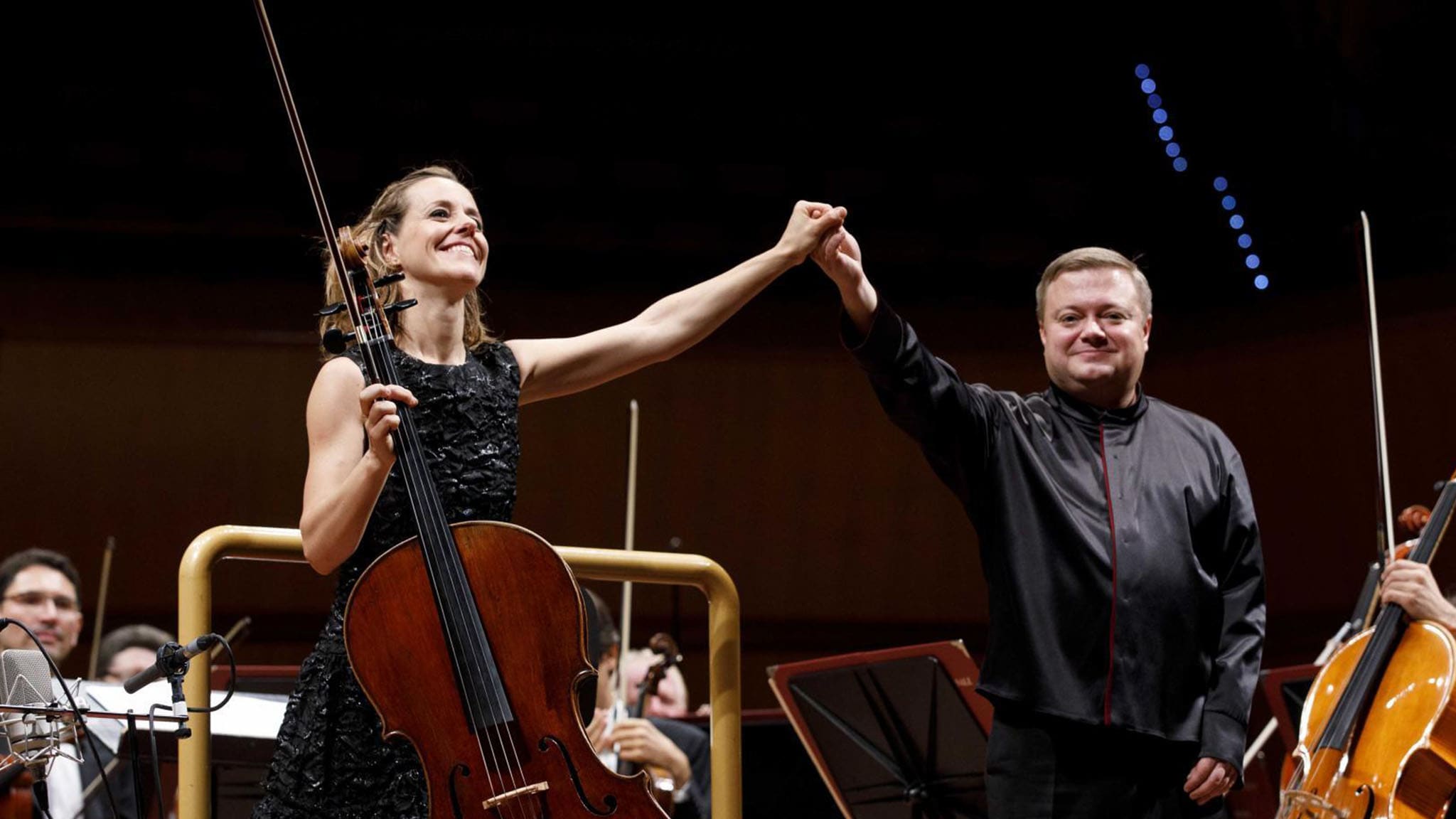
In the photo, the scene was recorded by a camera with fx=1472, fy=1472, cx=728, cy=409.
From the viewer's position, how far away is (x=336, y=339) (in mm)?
1772

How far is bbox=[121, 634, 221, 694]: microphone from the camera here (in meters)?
1.67

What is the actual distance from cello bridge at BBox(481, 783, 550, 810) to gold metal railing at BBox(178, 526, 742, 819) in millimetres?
341

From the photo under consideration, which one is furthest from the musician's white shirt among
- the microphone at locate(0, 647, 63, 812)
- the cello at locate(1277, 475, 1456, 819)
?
the cello at locate(1277, 475, 1456, 819)

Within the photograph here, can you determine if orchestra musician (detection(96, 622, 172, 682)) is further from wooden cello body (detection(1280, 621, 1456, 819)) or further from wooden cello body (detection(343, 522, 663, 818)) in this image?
wooden cello body (detection(1280, 621, 1456, 819))

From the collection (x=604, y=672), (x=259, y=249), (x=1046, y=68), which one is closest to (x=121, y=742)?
(x=604, y=672)

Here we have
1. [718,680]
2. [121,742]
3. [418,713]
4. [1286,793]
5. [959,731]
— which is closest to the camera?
[418,713]

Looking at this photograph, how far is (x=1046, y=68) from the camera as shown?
21.6 feet

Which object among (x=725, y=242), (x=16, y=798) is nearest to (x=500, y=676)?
(x=16, y=798)

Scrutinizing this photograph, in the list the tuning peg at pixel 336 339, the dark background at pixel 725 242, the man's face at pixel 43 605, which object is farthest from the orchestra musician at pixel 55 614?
the tuning peg at pixel 336 339

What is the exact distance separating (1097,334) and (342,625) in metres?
1.26

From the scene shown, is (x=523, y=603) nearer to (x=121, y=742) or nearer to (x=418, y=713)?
(x=418, y=713)

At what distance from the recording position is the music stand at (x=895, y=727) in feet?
9.27

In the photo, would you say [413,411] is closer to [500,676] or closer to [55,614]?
[500,676]

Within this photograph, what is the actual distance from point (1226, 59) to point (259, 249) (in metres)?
4.22
